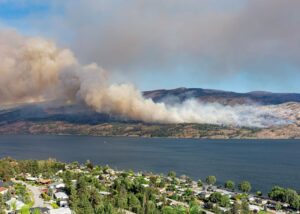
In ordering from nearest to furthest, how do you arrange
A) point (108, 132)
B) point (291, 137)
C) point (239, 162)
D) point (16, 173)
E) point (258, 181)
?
point (16, 173) < point (258, 181) < point (239, 162) < point (291, 137) < point (108, 132)

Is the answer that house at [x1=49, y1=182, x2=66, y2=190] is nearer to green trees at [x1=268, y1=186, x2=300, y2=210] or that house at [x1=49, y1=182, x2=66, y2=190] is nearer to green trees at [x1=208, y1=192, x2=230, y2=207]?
green trees at [x1=208, y1=192, x2=230, y2=207]

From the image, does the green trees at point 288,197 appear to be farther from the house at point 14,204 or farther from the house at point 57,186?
the house at point 14,204

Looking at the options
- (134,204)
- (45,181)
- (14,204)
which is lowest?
(134,204)

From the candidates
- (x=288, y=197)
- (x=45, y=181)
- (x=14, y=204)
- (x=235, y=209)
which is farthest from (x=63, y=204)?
(x=288, y=197)

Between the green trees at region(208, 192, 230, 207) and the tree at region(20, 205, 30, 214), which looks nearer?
the tree at region(20, 205, 30, 214)

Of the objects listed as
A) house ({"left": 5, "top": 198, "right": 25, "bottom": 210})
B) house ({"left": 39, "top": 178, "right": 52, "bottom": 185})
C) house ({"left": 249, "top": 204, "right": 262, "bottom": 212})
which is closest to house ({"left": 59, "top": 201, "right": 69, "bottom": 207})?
house ({"left": 5, "top": 198, "right": 25, "bottom": 210})

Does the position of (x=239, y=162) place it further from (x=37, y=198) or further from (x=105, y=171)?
(x=37, y=198)

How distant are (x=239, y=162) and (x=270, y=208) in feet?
144

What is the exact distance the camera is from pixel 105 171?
4841cm

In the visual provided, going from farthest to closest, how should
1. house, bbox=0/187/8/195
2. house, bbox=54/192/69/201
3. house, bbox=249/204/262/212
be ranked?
house, bbox=0/187/8/195 → house, bbox=249/204/262/212 → house, bbox=54/192/69/201

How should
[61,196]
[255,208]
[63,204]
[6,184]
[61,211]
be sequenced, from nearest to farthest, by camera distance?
1. [61,211]
2. [63,204]
3. [61,196]
4. [255,208]
5. [6,184]

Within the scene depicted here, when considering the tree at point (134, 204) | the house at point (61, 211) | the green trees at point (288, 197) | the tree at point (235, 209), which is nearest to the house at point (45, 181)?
the tree at point (134, 204)

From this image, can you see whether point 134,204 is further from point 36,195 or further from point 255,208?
point 255,208

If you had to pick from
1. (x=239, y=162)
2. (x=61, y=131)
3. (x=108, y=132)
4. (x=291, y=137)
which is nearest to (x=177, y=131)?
(x=108, y=132)
